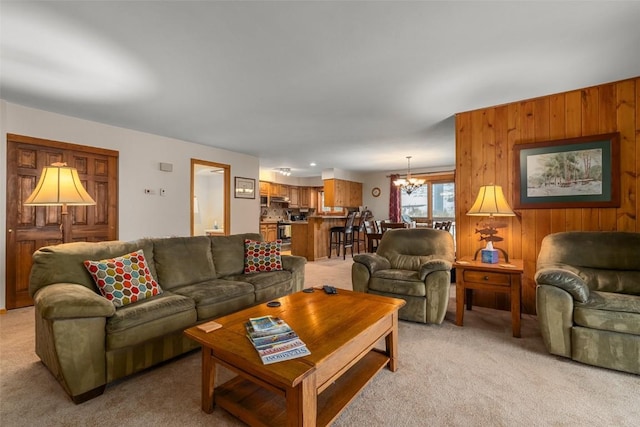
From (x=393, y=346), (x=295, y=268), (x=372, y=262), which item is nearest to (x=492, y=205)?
(x=372, y=262)

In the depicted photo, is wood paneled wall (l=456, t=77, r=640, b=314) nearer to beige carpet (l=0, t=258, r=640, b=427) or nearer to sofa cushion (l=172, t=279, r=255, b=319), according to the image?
beige carpet (l=0, t=258, r=640, b=427)

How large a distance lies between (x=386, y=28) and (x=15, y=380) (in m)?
3.41

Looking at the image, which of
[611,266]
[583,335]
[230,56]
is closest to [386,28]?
[230,56]

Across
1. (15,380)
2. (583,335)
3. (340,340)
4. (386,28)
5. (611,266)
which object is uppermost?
(386,28)

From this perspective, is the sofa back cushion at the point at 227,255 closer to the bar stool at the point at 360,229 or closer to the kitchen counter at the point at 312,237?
the kitchen counter at the point at 312,237

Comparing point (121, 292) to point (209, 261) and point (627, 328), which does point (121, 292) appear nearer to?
point (209, 261)

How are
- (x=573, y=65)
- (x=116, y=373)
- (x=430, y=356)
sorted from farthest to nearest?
(x=573, y=65) → (x=430, y=356) → (x=116, y=373)

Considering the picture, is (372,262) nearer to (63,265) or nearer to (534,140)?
(534,140)

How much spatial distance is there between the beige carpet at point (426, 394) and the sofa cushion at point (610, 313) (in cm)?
32

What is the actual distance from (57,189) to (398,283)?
300cm

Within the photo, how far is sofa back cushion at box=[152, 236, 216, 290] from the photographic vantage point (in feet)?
8.63

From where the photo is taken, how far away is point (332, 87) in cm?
289

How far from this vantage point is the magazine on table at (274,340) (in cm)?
134

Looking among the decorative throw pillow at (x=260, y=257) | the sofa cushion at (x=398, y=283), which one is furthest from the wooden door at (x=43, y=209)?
the sofa cushion at (x=398, y=283)
